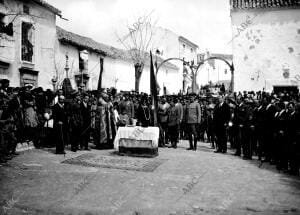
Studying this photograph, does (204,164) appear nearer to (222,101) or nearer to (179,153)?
(179,153)

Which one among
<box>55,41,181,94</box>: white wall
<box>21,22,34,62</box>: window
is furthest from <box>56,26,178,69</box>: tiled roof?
<box>21,22,34,62</box>: window

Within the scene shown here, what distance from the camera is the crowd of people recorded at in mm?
8867

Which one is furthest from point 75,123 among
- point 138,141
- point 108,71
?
point 108,71

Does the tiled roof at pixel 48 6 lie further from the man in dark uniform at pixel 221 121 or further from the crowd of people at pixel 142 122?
the man in dark uniform at pixel 221 121

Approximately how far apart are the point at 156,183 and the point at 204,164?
2797 millimetres

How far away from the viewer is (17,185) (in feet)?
21.8

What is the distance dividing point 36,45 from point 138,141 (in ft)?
39.7

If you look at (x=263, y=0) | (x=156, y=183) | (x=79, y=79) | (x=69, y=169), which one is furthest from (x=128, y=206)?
(x=79, y=79)

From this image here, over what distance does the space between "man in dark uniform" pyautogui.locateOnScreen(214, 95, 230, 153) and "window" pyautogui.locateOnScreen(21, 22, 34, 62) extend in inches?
469

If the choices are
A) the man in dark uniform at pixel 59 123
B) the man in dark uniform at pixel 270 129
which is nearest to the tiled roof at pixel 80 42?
the man in dark uniform at pixel 59 123

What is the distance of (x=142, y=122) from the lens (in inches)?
516

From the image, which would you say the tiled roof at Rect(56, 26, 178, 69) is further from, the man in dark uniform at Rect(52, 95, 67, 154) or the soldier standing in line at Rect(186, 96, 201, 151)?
the soldier standing in line at Rect(186, 96, 201, 151)

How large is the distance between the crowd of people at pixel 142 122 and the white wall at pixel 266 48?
24.1 ft

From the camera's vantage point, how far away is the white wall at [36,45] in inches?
691
